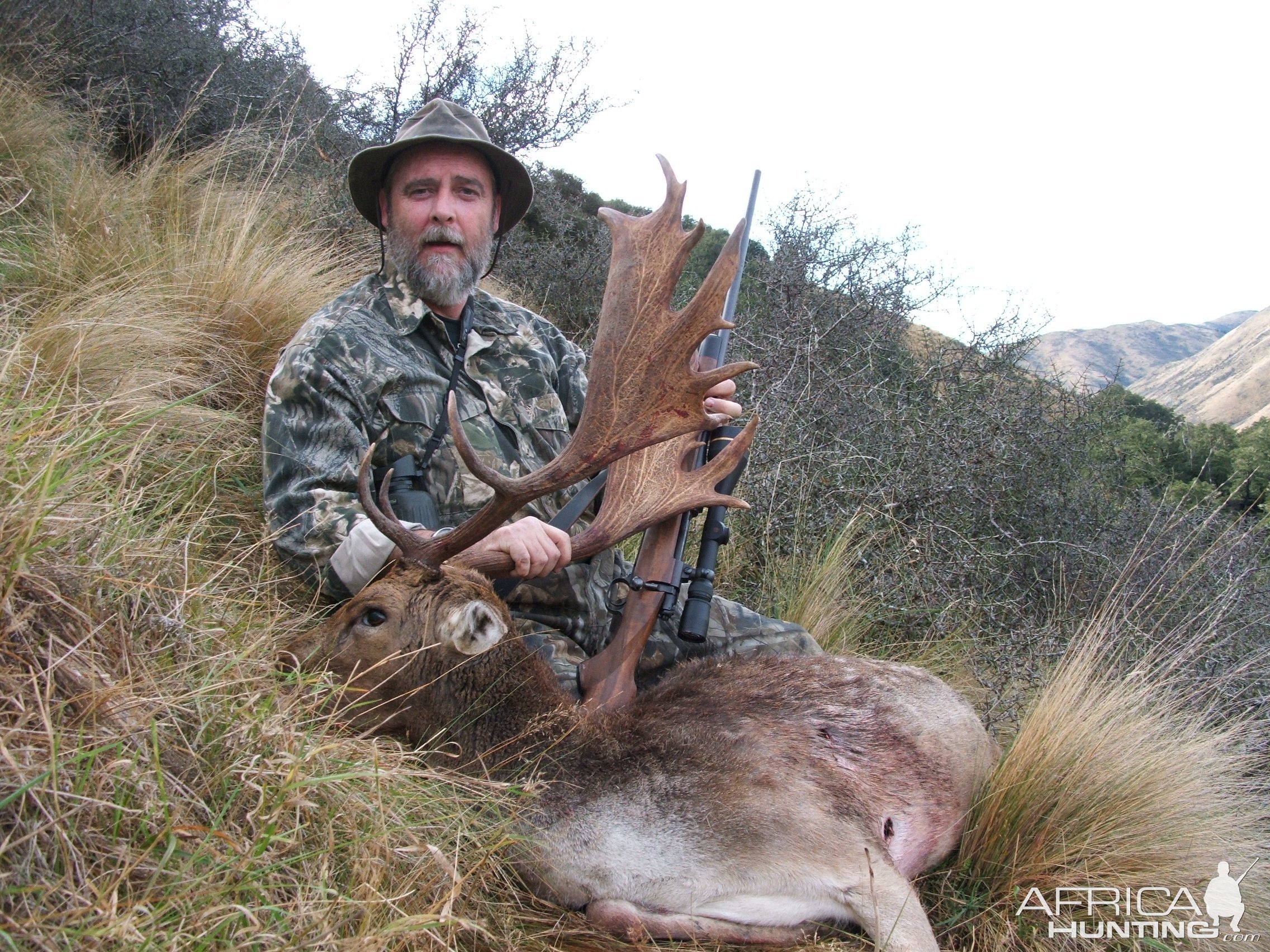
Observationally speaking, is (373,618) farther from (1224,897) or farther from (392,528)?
(1224,897)

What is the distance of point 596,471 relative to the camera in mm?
3238

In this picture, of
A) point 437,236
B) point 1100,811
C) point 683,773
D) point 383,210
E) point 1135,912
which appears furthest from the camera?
point 383,210

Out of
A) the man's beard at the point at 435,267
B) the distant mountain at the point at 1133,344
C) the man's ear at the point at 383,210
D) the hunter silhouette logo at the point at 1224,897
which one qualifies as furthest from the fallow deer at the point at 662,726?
the distant mountain at the point at 1133,344

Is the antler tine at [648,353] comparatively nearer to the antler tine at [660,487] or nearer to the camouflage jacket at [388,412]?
the antler tine at [660,487]

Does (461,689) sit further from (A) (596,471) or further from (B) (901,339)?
(B) (901,339)

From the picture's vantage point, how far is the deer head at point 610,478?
113 inches

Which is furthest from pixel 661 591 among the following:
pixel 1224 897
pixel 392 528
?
pixel 1224 897

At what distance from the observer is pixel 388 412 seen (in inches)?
144

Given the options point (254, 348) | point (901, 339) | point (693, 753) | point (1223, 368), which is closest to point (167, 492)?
point (254, 348)

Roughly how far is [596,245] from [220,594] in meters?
7.19

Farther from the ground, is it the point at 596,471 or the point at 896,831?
the point at 596,471

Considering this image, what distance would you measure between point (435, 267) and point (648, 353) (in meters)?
1.33

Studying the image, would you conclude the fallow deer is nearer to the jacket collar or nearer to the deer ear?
the deer ear

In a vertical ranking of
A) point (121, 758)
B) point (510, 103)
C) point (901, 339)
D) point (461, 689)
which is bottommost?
point (461, 689)
